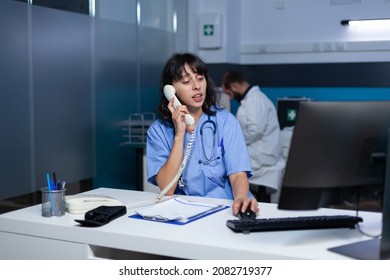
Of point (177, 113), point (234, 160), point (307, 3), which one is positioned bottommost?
point (234, 160)

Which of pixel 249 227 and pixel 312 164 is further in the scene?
pixel 249 227

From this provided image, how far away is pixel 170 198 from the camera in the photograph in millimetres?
2094

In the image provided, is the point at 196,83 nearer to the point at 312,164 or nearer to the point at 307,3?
the point at 312,164

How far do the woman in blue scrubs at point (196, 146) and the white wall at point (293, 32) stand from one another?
128 inches

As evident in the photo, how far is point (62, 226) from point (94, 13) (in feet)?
7.93

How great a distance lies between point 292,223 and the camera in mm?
1633

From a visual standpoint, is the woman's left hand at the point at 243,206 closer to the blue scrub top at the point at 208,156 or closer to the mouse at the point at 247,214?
the mouse at the point at 247,214

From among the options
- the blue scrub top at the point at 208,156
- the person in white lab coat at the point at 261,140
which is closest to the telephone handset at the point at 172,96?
the blue scrub top at the point at 208,156

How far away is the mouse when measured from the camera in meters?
1.72

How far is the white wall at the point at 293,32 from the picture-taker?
208 inches

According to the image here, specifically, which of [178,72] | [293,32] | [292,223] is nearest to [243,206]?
[292,223]

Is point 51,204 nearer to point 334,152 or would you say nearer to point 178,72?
point 178,72

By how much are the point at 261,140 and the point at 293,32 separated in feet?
5.25
